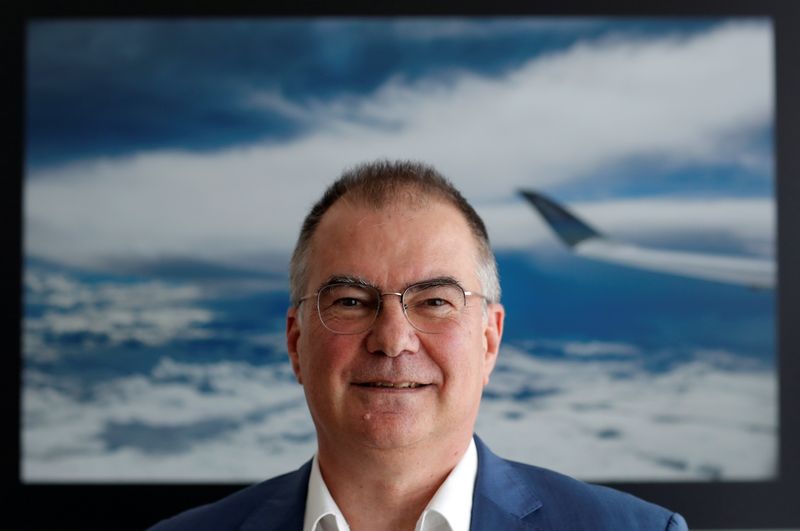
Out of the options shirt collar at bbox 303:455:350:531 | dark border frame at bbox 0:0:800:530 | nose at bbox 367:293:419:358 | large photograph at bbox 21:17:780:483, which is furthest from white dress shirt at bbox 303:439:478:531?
dark border frame at bbox 0:0:800:530

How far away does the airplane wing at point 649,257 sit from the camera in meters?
2.71

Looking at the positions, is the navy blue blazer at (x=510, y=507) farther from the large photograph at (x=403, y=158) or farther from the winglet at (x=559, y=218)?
the winglet at (x=559, y=218)

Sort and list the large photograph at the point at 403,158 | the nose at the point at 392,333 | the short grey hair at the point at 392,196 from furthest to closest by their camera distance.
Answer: the large photograph at the point at 403,158, the short grey hair at the point at 392,196, the nose at the point at 392,333

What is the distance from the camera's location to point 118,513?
272 centimetres

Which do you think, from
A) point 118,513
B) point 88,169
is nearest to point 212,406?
point 118,513

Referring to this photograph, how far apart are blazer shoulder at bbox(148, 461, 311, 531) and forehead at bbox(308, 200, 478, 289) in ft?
1.08

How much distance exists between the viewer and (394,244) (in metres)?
1.23

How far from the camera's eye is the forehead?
3.98 ft

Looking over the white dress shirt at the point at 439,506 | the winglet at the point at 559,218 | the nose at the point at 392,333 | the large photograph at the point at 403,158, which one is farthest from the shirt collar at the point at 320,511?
the winglet at the point at 559,218

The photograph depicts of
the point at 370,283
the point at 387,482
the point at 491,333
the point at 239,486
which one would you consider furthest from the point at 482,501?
the point at 239,486

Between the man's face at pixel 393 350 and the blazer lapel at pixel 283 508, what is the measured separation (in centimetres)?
→ 13

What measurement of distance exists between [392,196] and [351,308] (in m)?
0.18

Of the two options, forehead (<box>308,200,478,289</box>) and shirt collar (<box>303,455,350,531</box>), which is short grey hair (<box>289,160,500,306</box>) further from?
shirt collar (<box>303,455,350,531</box>)

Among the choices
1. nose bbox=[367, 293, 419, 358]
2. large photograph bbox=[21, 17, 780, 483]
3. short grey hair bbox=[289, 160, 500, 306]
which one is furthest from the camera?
large photograph bbox=[21, 17, 780, 483]
